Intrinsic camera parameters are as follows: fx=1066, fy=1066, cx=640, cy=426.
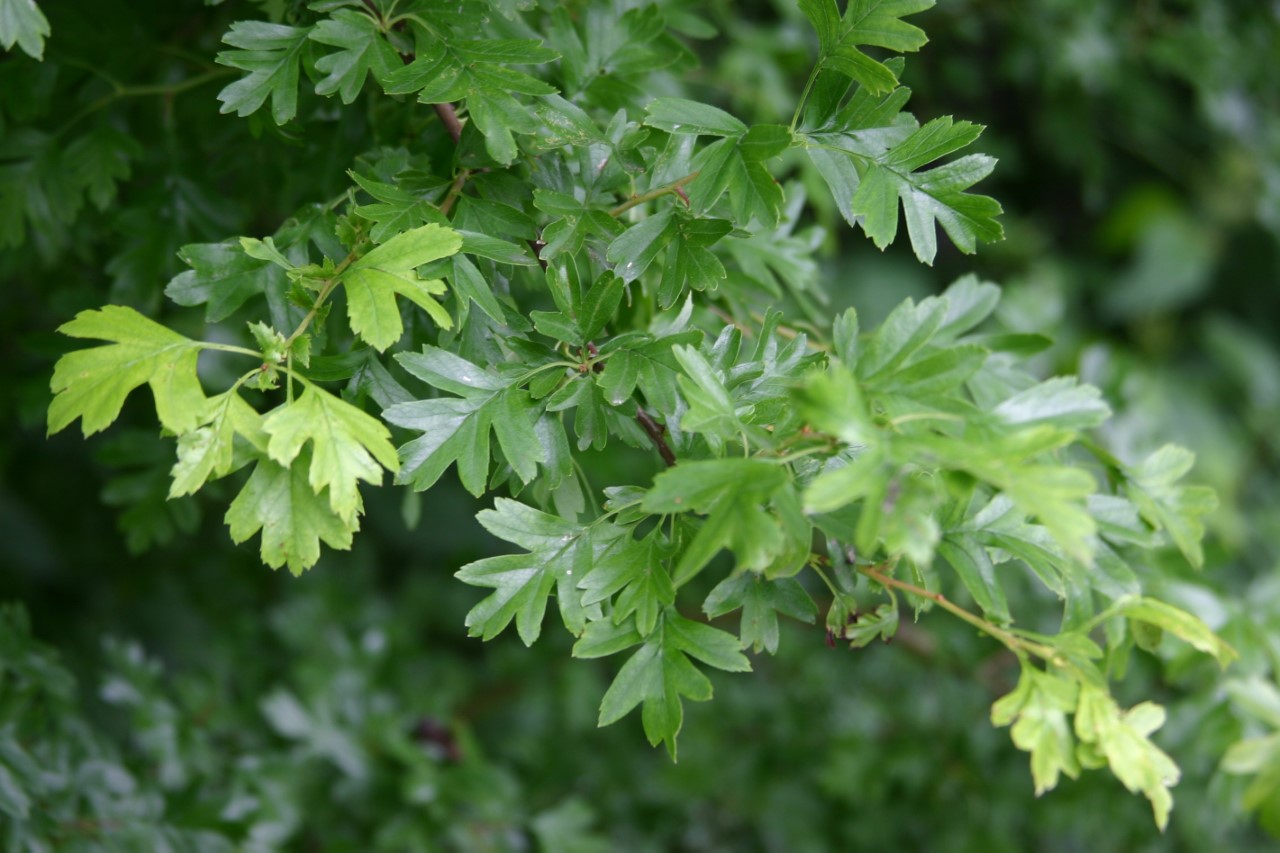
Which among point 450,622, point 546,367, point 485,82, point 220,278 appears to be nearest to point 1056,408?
point 546,367

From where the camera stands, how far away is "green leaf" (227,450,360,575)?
665 millimetres

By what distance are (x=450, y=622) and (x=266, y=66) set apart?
1.41 meters

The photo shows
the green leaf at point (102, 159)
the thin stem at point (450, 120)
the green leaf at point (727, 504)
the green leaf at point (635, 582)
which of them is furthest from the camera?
the green leaf at point (102, 159)

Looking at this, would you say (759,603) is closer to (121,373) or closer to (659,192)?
(659,192)

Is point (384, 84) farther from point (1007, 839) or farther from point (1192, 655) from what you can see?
point (1007, 839)

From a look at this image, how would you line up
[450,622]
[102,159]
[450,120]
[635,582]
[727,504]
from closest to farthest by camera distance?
[727,504] → [635,582] → [450,120] → [102,159] → [450,622]

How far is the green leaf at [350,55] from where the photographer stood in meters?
0.74

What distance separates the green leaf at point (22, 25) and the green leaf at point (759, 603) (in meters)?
0.61

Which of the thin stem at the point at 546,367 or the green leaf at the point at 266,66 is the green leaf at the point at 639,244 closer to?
the thin stem at the point at 546,367

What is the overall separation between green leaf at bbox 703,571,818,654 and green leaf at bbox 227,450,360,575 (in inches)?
9.7

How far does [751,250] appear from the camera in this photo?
998 millimetres

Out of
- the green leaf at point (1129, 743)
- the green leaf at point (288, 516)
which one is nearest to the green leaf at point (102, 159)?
the green leaf at point (288, 516)

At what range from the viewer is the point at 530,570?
0.74 meters

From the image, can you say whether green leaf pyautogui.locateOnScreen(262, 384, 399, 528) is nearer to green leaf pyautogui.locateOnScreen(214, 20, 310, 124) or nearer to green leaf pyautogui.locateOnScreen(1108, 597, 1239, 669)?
green leaf pyautogui.locateOnScreen(214, 20, 310, 124)
